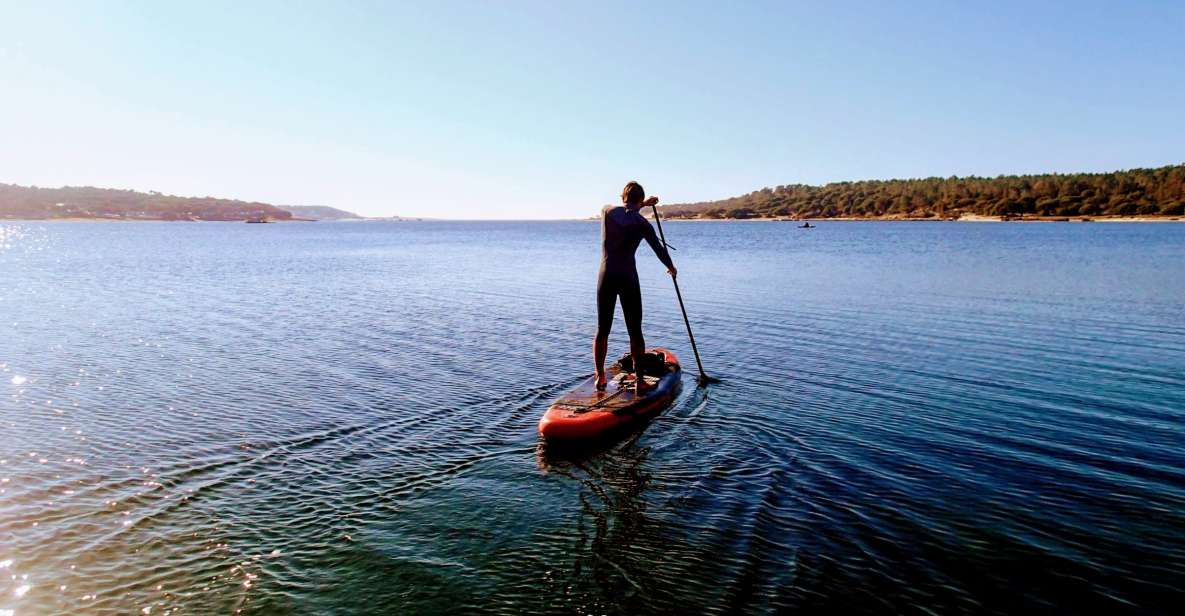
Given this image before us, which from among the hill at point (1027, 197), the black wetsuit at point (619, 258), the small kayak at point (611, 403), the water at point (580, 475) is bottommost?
the water at point (580, 475)

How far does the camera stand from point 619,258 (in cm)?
1000

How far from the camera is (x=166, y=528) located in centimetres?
641

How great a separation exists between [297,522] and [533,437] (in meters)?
3.49

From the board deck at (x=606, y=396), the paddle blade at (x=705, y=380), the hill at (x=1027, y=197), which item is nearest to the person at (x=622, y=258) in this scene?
the board deck at (x=606, y=396)

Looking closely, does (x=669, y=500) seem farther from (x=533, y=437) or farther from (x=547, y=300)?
(x=547, y=300)

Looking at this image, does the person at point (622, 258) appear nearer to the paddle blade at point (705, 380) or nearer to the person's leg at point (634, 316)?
the person's leg at point (634, 316)

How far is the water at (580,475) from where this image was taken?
5461 millimetres

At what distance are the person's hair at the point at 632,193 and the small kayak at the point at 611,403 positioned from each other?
3.05 metres

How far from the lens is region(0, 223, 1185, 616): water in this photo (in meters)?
5.46

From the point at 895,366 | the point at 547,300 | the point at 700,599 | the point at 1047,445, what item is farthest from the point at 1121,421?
the point at 547,300

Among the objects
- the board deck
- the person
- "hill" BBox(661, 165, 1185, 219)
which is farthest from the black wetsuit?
"hill" BBox(661, 165, 1185, 219)

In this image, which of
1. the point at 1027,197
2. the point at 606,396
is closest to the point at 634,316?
the point at 606,396

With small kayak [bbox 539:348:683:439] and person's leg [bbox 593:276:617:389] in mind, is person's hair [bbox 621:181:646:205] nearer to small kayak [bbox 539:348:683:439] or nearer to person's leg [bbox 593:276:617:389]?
person's leg [bbox 593:276:617:389]

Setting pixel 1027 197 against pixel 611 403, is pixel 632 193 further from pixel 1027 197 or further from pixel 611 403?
pixel 1027 197
